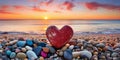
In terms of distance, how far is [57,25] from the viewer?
1.86 m

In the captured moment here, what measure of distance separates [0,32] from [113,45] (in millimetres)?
955

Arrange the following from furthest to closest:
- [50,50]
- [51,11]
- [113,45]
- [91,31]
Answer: [91,31]
[51,11]
[113,45]
[50,50]

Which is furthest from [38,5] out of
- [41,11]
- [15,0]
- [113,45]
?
[113,45]

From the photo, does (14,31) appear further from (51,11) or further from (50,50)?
(50,50)

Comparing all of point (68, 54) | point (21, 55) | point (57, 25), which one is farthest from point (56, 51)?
point (57, 25)

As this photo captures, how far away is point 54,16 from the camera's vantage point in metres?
1.84

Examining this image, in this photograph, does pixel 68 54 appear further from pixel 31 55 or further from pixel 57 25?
pixel 57 25

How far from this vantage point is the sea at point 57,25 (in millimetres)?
1845

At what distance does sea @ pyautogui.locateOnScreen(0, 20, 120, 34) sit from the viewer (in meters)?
1.84

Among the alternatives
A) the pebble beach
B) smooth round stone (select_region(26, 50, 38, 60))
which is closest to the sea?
the pebble beach

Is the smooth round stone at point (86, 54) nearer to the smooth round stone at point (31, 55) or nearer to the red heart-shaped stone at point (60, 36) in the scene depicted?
the red heart-shaped stone at point (60, 36)

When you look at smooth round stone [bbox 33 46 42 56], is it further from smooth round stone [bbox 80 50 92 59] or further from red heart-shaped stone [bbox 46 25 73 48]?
smooth round stone [bbox 80 50 92 59]

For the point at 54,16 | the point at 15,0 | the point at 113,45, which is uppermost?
the point at 15,0

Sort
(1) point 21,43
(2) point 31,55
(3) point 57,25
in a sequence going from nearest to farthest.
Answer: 1. (2) point 31,55
2. (1) point 21,43
3. (3) point 57,25
